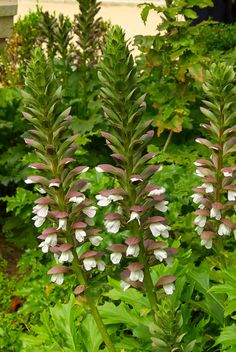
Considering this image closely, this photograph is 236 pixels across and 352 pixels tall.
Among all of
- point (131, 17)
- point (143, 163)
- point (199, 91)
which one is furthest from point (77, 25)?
point (131, 17)

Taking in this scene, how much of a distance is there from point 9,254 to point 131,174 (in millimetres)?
3620

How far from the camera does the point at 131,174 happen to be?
2762mm

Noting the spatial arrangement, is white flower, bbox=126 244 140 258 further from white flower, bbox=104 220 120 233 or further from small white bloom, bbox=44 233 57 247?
small white bloom, bbox=44 233 57 247

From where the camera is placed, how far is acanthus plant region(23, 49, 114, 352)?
271 cm

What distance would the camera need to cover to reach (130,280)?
284cm

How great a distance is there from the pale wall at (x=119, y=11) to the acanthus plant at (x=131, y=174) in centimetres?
1028

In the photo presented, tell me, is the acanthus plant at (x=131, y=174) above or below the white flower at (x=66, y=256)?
above

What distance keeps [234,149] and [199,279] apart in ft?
2.31

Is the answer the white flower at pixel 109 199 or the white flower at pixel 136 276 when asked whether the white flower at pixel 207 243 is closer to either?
the white flower at pixel 136 276

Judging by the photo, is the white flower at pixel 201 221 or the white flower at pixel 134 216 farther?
the white flower at pixel 201 221

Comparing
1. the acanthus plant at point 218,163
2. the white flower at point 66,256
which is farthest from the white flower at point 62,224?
the acanthus plant at point 218,163

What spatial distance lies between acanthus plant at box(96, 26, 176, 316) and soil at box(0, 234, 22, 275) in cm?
319

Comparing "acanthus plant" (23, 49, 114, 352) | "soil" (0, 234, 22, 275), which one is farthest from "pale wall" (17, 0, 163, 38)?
"acanthus plant" (23, 49, 114, 352)

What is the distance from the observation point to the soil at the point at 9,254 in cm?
595
